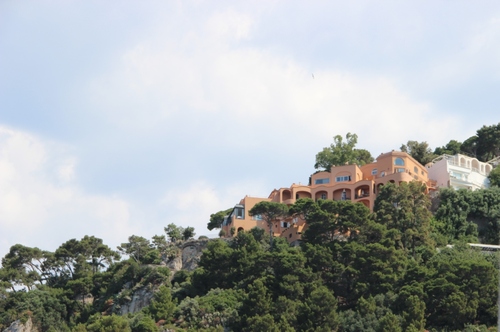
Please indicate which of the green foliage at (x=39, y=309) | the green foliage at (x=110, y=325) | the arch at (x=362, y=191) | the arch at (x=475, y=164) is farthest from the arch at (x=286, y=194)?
the green foliage at (x=110, y=325)

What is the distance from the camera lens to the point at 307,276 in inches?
2547

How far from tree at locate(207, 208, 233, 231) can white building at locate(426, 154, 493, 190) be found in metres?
18.9

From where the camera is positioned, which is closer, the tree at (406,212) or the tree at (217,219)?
the tree at (406,212)

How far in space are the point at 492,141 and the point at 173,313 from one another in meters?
44.3

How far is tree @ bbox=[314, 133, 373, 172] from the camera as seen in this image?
3563 inches

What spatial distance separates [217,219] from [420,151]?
19.9 meters

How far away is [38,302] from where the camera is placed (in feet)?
244

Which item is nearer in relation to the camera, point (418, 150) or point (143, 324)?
point (143, 324)

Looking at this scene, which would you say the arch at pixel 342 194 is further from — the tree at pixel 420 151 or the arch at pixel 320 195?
the tree at pixel 420 151

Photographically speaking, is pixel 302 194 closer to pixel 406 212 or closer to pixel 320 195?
pixel 320 195

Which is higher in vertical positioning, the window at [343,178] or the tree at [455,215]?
the window at [343,178]

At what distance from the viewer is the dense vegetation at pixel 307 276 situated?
59688 mm

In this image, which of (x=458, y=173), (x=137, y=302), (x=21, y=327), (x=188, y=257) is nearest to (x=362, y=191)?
(x=458, y=173)

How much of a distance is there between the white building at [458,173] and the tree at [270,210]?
532 inches
